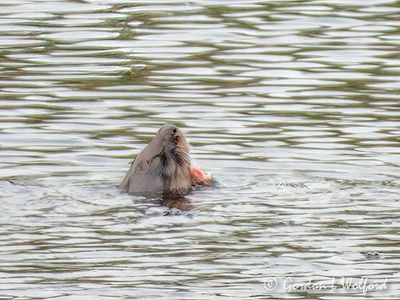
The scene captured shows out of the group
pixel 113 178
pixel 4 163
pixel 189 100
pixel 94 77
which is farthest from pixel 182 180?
pixel 94 77

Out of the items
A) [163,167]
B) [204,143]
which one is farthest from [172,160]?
[204,143]

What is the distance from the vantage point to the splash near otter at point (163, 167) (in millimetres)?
12602

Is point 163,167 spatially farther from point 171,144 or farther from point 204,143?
point 204,143

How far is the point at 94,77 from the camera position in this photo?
16.7 m

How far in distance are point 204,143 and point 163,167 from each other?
164cm

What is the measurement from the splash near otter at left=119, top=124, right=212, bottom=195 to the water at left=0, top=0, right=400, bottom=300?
208mm

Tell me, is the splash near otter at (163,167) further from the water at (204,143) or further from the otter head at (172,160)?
the water at (204,143)

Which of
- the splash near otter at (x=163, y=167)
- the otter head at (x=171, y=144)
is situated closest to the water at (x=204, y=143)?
the splash near otter at (x=163, y=167)

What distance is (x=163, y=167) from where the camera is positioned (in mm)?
12688

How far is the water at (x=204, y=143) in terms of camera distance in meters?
10.3

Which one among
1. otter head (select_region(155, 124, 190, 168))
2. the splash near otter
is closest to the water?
the splash near otter

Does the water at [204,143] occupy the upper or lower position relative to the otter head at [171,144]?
lower

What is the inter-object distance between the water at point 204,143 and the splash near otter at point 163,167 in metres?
0.21

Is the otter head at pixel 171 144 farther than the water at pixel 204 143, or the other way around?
the otter head at pixel 171 144
